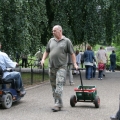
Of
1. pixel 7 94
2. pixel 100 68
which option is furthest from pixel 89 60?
pixel 7 94

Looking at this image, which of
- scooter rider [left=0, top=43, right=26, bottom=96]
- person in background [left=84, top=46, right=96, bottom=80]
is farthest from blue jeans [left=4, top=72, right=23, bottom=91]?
person in background [left=84, top=46, right=96, bottom=80]

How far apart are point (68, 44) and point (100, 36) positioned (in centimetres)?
1085

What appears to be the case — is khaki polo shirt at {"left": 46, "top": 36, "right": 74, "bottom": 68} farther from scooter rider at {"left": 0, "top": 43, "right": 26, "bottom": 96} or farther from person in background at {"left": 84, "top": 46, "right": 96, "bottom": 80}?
person in background at {"left": 84, "top": 46, "right": 96, "bottom": 80}

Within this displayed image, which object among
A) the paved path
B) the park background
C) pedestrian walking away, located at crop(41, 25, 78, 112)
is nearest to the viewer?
the paved path

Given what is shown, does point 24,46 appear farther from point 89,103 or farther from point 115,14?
point 115,14

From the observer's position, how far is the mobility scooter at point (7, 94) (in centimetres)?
942

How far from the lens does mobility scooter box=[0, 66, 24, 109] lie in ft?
30.9

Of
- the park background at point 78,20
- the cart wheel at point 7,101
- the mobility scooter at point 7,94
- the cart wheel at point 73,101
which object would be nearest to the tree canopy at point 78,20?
the park background at point 78,20

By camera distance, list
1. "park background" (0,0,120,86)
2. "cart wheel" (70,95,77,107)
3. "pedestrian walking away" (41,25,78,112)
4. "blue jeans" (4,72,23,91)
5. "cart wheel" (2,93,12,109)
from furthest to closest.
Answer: "park background" (0,0,120,86), "blue jeans" (4,72,23,91), "cart wheel" (70,95,77,107), "cart wheel" (2,93,12,109), "pedestrian walking away" (41,25,78,112)

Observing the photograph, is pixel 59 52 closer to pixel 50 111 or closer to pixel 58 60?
pixel 58 60

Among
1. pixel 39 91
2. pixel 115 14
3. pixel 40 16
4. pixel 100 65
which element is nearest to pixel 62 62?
pixel 39 91

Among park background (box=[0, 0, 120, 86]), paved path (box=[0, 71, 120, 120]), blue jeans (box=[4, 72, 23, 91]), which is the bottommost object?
paved path (box=[0, 71, 120, 120])

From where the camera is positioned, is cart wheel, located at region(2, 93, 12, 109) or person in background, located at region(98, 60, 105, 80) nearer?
cart wheel, located at region(2, 93, 12, 109)

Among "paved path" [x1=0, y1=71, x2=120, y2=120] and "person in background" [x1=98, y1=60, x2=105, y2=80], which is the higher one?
"person in background" [x1=98, y1=60, x2=105, y2=80]
